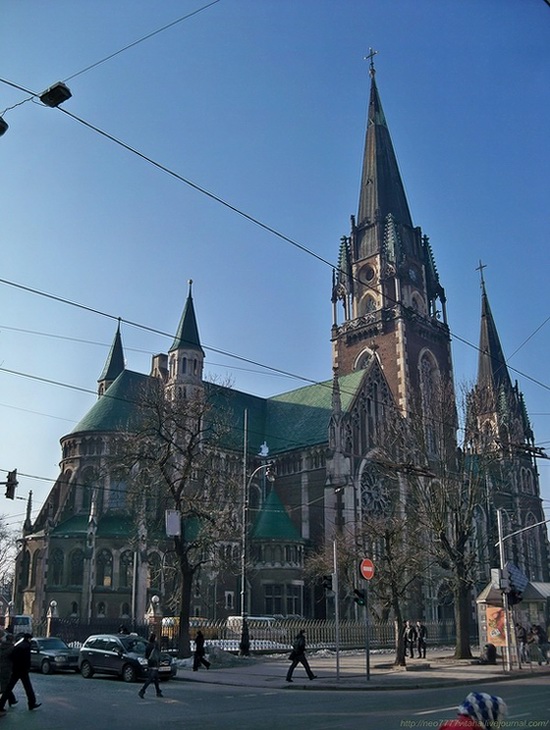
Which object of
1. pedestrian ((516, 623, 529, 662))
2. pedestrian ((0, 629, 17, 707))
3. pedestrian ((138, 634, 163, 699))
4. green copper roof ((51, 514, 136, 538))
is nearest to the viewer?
pedestrian ((0, 629, 17, 707))

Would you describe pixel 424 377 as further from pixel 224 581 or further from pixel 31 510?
pixel 31 510

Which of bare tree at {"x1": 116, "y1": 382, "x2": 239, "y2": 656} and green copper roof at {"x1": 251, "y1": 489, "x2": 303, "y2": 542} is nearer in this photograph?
bare tree at {"x1": 116, "y1": 382, "x2": 239, "y2": 656}

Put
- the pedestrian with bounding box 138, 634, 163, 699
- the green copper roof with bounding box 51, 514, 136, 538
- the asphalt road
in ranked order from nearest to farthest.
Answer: the asphalt road
the pedestrian with bounding box 138, 634, 163, 699
the green copper roof with bounding box 51, 514, 136, 538

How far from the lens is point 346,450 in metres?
57.4

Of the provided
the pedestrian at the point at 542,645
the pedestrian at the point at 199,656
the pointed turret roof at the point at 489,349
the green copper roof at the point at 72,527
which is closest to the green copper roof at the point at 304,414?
the green copper roof at the point at 72,527

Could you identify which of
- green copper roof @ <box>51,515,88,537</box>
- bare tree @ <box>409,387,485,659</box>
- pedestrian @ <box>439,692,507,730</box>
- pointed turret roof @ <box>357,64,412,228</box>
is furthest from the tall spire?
pedestrian @ <box>439,692,507,730</box>

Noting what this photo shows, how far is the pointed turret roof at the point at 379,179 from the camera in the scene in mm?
79375

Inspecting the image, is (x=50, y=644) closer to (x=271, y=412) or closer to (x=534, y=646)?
(x=534, y=646)

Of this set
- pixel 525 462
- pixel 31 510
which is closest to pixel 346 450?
pixel 31 510

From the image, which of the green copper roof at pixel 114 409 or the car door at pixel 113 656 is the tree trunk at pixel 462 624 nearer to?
the car door at pixel 113 656

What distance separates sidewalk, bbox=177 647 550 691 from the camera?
2105cm

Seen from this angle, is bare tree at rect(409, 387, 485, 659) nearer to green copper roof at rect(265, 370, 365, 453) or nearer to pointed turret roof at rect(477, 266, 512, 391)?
green copper roof at rect(265, 370, 365, 453)

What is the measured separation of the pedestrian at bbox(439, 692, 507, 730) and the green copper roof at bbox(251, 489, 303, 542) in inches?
1993

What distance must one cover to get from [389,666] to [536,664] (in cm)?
673
